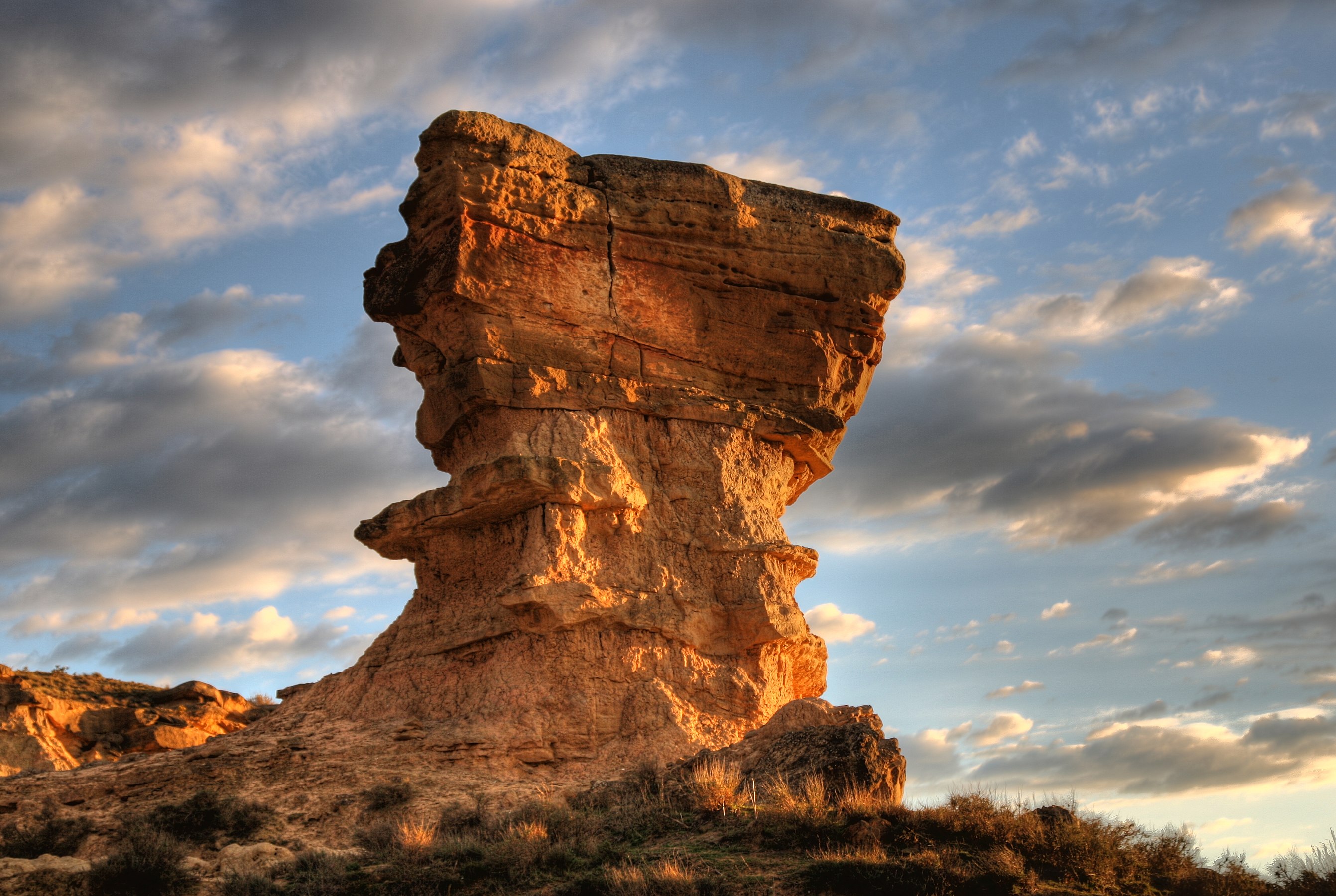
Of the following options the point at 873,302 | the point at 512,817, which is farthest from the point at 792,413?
the point at 512,817

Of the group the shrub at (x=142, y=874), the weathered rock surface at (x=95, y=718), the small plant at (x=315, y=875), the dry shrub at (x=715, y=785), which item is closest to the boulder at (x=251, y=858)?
the small plant at (x=315, y=875)

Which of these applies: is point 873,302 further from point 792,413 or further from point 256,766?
point 256,766

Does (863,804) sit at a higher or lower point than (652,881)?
higher

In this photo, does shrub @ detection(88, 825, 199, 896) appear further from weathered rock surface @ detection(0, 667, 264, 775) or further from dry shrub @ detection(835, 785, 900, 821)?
weathered rock surface @ detection(0, 667, 264, 775)

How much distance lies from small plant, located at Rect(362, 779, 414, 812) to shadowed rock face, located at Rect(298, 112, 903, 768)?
41.1 inches

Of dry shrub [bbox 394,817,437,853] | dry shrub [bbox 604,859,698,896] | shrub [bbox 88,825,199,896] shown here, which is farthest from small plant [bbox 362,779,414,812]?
dry shrub [bbox 604,859,698,896]

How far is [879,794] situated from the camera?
471 inches

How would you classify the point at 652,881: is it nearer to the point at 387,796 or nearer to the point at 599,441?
the point at 387,796

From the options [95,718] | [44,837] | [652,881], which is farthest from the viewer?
[95,718]

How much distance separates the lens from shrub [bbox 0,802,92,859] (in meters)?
11.9

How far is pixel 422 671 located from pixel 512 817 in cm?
368

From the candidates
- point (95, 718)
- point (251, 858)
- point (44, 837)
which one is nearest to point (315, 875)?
point (251, 858)

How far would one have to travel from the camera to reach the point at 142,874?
10625 millimetres

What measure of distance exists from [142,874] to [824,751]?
6552 mm
